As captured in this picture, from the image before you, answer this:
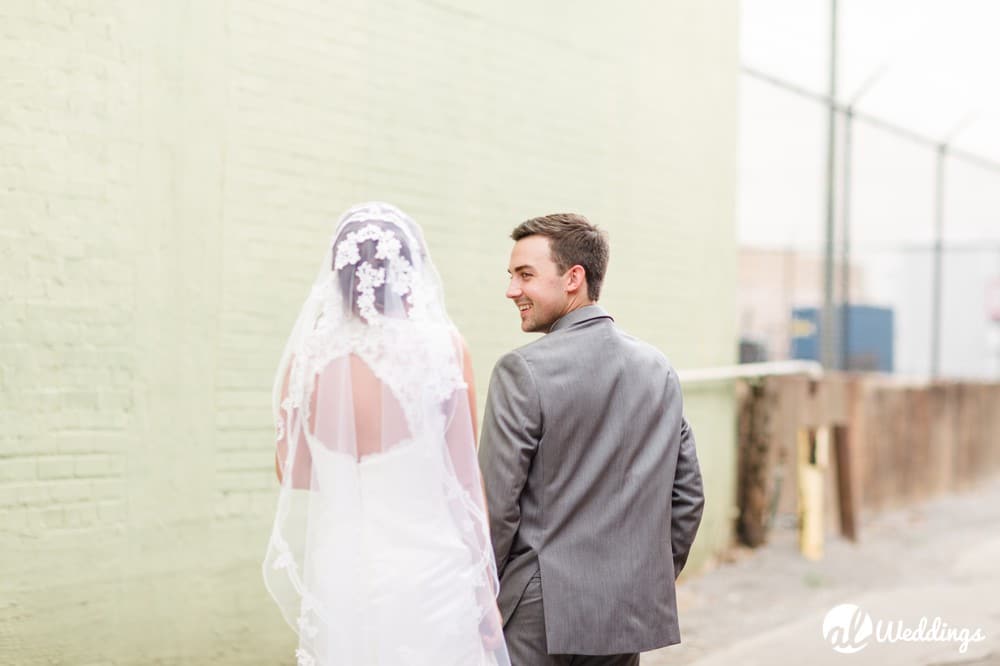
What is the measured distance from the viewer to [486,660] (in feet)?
9.12

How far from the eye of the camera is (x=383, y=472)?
2742 mm

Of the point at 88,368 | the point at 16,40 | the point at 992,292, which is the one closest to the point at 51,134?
the point at 16,40

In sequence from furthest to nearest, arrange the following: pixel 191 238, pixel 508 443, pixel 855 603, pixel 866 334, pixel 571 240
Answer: pixel 866 334 < pixel 855 603 < pixel 191 238 < pixel 571 240 < pixel 508 443

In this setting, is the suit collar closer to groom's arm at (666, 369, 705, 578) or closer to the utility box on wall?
groom's arm at (666, 369, 705, 578)

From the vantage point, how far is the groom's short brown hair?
283 centimetres

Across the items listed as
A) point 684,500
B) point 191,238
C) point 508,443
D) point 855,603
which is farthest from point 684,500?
point 855,603

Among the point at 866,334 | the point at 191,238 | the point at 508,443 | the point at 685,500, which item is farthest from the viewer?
Answer: the point at 866,334

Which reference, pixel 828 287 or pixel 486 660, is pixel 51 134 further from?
pixel 828 287

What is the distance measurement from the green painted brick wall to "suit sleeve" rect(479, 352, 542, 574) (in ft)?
6.82

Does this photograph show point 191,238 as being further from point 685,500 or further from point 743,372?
point 743,372

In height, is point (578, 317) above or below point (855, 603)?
above

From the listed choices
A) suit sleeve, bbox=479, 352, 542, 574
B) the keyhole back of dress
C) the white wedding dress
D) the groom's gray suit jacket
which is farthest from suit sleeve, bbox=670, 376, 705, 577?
the keyhole back of dress

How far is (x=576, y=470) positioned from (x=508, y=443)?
0.65 feet

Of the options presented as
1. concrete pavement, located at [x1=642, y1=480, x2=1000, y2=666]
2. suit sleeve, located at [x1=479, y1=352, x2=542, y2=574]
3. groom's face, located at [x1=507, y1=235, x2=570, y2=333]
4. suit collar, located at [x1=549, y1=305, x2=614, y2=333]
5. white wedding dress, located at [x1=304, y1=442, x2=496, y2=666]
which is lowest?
concrete pavement, located at [x1=642, y1=480, x2=1000, y2=666]
